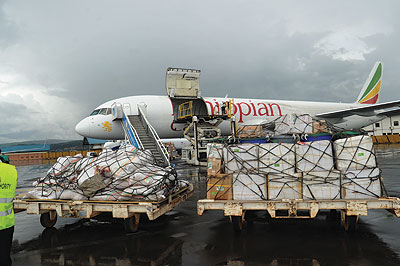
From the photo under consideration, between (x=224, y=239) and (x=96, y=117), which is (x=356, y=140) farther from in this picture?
(x=96, y=117)

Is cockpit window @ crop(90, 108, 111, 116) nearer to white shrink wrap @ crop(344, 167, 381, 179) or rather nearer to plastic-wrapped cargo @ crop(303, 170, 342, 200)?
plastic-wrapped cargo @ crop(303, 170, 342, 200)

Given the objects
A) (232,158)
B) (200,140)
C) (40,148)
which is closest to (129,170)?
(232,158)

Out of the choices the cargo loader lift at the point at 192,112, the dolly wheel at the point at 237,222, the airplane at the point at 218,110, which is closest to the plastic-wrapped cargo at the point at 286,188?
the dolly wheel at the point at 237,222

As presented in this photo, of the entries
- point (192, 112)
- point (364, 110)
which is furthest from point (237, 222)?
point (364, 110)

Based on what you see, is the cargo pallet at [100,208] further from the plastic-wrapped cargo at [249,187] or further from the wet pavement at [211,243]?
the plastic-wrapped cargo at [249,187]

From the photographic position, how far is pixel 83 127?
1764 cm

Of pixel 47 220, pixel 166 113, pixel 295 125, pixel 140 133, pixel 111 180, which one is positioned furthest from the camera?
pixel 166 113

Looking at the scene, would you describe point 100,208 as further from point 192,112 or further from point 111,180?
point 192,112

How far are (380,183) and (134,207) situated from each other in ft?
15.9

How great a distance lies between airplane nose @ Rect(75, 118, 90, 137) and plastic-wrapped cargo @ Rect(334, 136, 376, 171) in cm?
1593

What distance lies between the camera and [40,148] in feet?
301

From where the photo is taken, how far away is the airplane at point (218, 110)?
1775cm

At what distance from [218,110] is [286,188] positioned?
15288mm

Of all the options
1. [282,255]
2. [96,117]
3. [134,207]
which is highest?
[96,117]
